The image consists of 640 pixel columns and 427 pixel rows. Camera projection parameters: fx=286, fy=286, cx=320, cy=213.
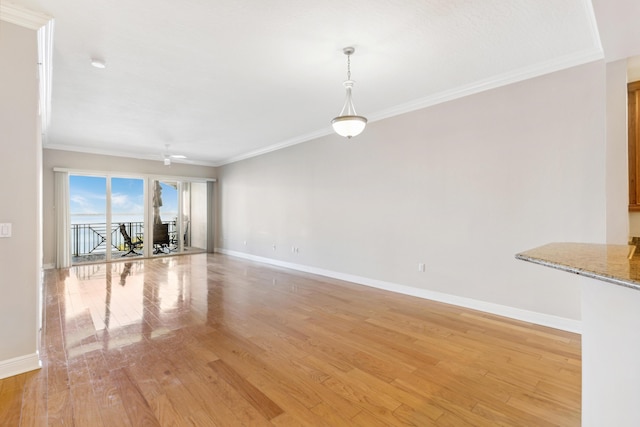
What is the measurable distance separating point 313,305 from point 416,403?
213cm

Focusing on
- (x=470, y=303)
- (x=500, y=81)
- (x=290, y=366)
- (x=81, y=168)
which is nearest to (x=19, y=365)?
(x=290, y=366)

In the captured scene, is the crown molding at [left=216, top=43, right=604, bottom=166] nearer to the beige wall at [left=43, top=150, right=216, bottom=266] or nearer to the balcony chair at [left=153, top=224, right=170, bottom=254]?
the beige wall at [left=43, top=150, right=216, bottom=266]

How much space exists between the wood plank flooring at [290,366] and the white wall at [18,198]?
0.91 feet

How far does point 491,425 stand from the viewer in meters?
1.69

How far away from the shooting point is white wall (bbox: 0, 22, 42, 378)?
2.16 metres

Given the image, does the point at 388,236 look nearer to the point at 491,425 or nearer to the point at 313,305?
the point at 313,305

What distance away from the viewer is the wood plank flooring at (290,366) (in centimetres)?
179

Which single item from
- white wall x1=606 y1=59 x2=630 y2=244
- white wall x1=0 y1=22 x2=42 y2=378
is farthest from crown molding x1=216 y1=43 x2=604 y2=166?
white wall x1=0 y1=22 x2=42 y2=378

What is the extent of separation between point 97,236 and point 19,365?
22.1ft

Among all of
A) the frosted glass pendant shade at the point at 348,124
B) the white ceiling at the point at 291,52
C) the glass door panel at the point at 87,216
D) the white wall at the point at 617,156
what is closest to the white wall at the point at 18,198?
the white ceiling at the point at 291,52

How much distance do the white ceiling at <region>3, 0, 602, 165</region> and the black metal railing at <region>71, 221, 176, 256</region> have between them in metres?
3.71

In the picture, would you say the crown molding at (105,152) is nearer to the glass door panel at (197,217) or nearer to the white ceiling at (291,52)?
the glass door panel at (197,217)

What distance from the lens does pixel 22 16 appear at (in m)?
2.18

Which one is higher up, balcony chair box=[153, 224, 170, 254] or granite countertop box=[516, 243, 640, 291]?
granite countertop box=[516, 243, 640, 291]
